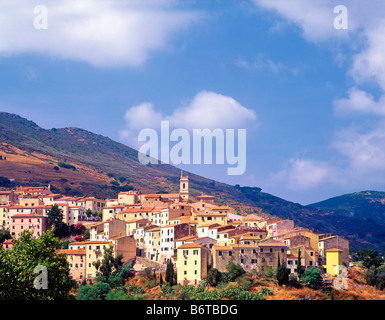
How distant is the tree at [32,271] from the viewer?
1587 inches

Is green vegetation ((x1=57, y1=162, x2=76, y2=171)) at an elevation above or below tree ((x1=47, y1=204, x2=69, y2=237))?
above

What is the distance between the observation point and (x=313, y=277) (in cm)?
6222

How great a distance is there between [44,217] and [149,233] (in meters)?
18.9

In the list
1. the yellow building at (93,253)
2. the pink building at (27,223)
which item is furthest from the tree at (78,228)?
the yellow building at (93,253)

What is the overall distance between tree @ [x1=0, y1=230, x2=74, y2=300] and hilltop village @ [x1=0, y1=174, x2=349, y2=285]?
22002mm

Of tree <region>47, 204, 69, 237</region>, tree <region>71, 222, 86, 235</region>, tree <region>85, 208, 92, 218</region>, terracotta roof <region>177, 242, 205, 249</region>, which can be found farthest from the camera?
tree <region>85, 208, 92, 218</region>

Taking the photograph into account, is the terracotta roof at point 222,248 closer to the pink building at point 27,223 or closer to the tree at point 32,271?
the tree at point 32,271

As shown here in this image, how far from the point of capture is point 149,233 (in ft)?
253

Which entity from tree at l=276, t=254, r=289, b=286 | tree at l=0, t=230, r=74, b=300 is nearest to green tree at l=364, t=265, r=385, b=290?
tree at l=276, t=254, r=289, b=286

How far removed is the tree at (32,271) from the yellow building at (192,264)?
20.6 meters

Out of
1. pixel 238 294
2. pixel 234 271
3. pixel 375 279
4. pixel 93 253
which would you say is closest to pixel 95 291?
pixel 93 253

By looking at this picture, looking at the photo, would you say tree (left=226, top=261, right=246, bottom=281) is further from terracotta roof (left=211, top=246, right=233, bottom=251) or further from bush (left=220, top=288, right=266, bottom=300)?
bush (left=220, top=288, right=266, bottom=300)

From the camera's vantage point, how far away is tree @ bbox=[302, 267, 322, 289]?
62.1 m
